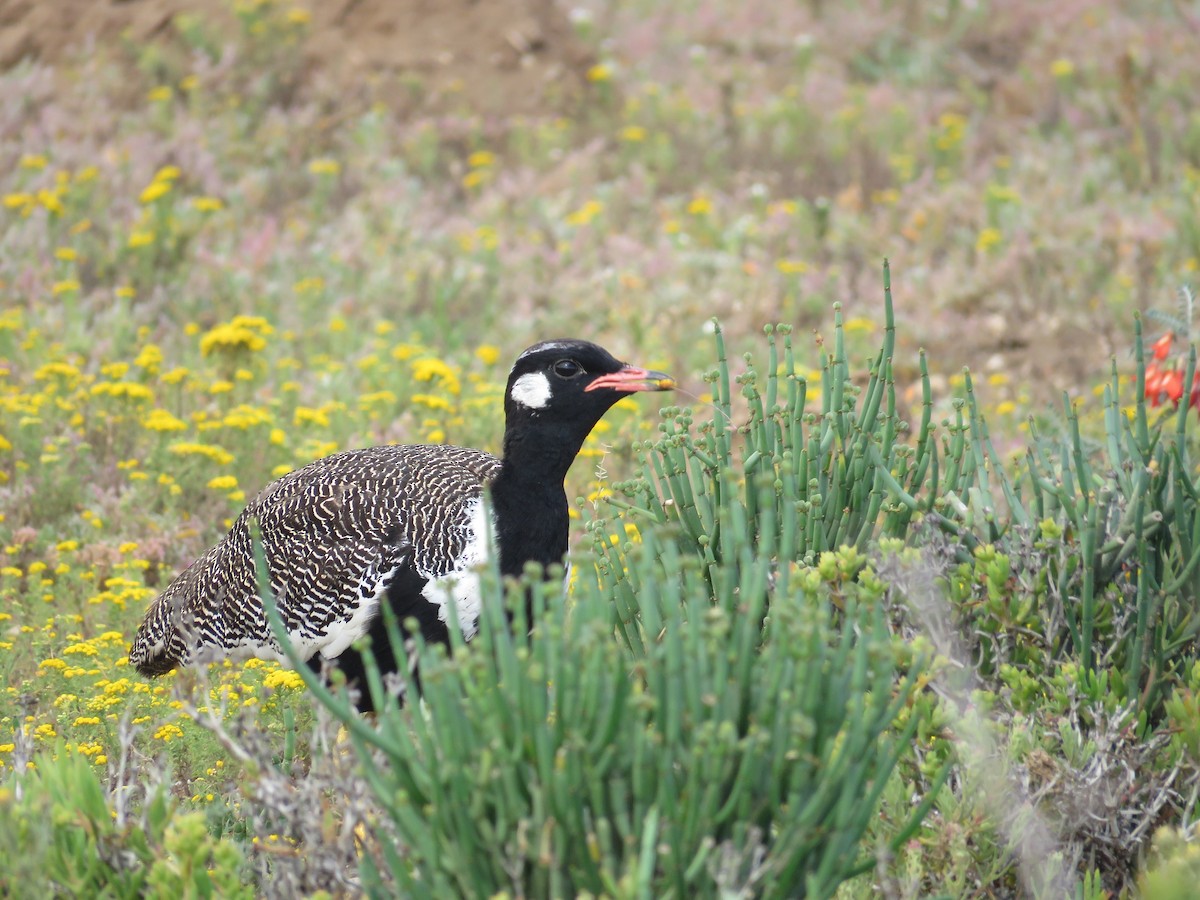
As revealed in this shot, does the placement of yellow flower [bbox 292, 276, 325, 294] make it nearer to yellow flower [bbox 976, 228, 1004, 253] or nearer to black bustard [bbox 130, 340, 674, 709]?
black bustard [bbox 130, 340, 674, 709]

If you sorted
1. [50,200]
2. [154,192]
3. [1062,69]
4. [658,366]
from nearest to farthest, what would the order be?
[658,366]
[50,200]
[154,192]
[1062,69]

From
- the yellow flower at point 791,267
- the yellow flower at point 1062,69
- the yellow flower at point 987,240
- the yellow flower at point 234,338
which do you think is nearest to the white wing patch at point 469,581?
the yellow flower at point 234,338

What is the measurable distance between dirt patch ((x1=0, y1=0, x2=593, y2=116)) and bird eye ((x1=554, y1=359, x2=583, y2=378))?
701cm

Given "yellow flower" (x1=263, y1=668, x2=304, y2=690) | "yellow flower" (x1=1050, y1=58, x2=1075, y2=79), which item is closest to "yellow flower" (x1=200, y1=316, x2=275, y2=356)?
"yellow flower" (x1=263, y1=668, x2=304, y2=690)

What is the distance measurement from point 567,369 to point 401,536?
701mm

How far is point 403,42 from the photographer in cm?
1112

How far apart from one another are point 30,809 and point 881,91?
9.75 meters

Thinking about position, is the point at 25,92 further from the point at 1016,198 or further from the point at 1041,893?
the point at 1041,893

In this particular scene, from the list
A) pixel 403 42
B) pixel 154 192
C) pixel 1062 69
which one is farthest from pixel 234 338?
pixel 1062 69

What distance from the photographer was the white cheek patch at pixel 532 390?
423 cm

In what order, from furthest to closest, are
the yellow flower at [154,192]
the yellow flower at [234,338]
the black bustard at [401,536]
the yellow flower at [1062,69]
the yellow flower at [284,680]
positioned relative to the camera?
the yellow flower at [1062,69] → the yellow flower at [154,192] → the yellow flower at [234,338] → the black bustard at [401,536] → the yellow flower at [284,680]

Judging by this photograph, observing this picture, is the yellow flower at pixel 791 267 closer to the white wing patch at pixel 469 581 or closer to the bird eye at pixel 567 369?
the bird eye at pixel 567 369

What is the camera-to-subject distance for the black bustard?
4.15m

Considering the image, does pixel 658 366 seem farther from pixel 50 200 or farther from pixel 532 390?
pixel 50 200
